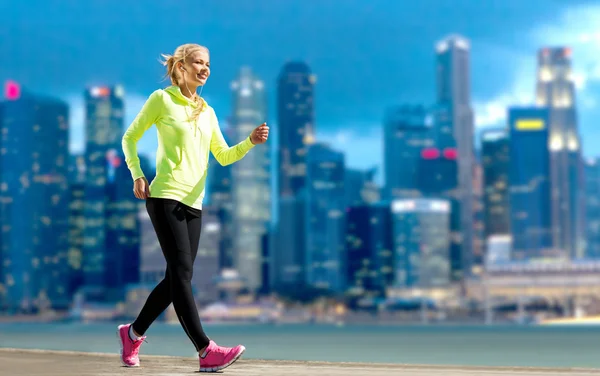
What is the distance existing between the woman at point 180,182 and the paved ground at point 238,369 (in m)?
0.32

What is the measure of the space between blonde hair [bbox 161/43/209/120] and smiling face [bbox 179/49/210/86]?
33 mm

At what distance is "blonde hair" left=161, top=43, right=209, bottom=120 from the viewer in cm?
955

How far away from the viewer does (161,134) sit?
9531 mm

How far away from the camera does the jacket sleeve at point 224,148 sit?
9.80 m

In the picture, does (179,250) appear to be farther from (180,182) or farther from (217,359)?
(217,359)

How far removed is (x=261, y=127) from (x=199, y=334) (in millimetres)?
1943

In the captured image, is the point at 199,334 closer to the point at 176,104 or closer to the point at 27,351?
the point at 176,104

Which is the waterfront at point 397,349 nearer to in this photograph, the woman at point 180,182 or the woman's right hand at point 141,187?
the woman at point 180,182

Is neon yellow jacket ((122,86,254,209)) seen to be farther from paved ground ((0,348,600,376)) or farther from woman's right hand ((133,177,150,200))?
paved ground ((0,348,600,376))

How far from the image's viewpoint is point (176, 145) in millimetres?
9430

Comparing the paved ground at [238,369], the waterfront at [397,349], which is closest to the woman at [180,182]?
the paved ground at [238,369]

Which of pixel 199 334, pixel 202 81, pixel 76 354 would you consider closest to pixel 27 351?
pixel 76 354

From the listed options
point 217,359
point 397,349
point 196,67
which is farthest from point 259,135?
point 397,349

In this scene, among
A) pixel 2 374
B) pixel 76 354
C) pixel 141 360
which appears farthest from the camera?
pixel 76 354
